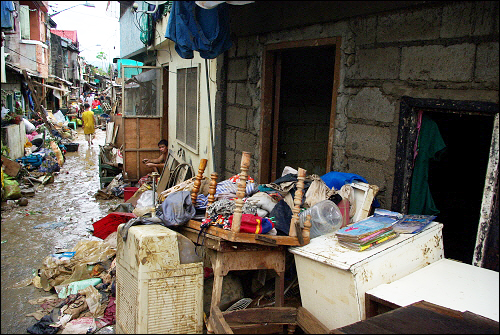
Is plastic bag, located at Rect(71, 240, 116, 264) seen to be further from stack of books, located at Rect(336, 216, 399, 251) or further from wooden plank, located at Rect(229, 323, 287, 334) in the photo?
stack of books, located at Rect(336, 216, 399, 251)

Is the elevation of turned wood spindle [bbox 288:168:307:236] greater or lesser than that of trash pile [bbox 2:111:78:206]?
greater

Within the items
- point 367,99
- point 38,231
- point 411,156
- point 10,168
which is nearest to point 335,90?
point 367,99

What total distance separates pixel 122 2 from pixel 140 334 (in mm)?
2369

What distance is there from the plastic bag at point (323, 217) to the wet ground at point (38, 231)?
2.88 meters

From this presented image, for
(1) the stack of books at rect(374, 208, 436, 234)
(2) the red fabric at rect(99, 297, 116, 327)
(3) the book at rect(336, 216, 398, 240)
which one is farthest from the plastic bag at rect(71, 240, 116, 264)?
(1) the stack of books at rect(374, 208, 436, 234)

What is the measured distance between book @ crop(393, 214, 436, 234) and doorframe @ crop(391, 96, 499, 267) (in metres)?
0.27

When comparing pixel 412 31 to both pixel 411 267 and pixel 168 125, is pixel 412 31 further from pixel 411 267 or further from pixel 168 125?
pixel 168 125

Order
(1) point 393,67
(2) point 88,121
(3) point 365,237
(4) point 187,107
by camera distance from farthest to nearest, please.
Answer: (2) point 88,121 < (4) point 187,107 < (1) point 393,67 < (3) point 365,237

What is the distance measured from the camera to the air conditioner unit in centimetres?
304

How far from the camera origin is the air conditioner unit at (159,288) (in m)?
3.04

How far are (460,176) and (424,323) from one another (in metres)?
4.35

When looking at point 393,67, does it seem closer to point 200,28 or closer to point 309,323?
point 200,28

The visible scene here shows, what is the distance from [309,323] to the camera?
3.05m

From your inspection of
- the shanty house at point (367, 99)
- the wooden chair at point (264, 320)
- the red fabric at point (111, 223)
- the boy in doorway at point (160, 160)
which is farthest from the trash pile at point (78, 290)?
the boy in doorway at point (160, 160)
